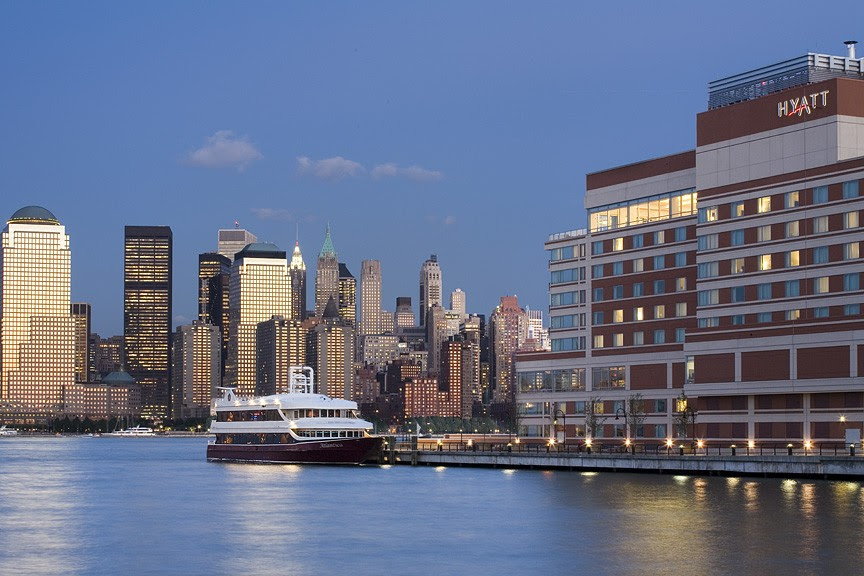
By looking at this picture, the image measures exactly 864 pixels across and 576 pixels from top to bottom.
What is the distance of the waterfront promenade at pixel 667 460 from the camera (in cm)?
11612

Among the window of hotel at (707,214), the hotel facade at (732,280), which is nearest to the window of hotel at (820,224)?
the hotel facade at (732,280)

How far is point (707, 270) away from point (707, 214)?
228 inches

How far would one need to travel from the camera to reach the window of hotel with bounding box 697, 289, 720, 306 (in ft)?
495

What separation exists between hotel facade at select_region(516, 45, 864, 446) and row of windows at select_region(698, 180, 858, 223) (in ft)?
0.49

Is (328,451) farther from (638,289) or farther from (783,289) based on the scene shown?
(783,289)

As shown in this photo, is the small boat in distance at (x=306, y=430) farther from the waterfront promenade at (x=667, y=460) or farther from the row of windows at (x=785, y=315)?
the row of windows at (x=785, y=315)

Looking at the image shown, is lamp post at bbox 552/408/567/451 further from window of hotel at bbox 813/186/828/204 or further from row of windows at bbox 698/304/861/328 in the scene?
window of hotel at bbox 813/186/828/204

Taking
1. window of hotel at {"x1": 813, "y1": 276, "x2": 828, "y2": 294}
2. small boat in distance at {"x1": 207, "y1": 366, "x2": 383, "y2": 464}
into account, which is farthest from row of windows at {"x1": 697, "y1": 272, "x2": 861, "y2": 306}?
small boat in distance at {"x1": 207, "y1": 366, "x2": 383, "y2": 464}

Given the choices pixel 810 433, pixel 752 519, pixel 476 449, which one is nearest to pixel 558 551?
pixel 752 519

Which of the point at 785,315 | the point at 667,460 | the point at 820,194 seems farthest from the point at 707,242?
the point at 667,460

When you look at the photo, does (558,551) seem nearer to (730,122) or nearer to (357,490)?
(357,490)

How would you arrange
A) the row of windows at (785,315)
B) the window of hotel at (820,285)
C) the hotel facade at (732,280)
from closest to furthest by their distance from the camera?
the row of windows at (785,315) → the hotel facade at (732,280) → the window of hotel at (820,285)

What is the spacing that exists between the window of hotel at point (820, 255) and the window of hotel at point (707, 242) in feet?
44.9

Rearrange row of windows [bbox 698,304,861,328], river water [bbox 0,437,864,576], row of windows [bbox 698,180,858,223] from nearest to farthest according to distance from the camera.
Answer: river water [bbox 0,437,864,576] < row of windows [bbox 698,180,858,223] < row of windows [bbox 698,304,861,328]
